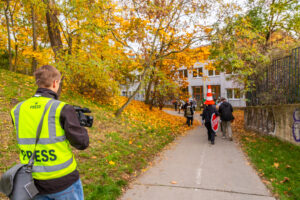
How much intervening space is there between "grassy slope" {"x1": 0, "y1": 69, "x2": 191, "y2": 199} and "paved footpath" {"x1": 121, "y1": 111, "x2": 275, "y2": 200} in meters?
0.51

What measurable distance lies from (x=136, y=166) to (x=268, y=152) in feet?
14.9

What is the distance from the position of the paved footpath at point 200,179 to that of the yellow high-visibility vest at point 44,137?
8.55 ft

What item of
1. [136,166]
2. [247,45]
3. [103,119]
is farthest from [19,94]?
[247,45]

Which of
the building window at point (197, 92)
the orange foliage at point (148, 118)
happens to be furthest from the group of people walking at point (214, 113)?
the building window at point (197, 92)

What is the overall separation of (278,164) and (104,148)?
5.15 m

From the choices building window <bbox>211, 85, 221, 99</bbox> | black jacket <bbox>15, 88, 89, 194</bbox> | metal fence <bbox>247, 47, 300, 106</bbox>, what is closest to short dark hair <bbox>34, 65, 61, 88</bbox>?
black jacket <bbox>15, 88, 89, 194</bbox>

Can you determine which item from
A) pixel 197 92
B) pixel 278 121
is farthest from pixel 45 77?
pixel 197 92

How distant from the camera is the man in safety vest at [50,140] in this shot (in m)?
1.87

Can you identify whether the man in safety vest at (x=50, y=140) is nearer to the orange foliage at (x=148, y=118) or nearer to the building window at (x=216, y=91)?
the orange foliage at (x=148, y=118)

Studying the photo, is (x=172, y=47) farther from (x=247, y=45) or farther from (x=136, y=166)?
(x=136, y=166)

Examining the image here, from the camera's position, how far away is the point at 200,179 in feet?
16.4

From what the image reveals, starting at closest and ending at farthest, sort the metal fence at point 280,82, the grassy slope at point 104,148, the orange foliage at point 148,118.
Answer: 1. the grassy slope at point 104,148
2. the metal fence at point 280,82
3. the orange foliage at point 148,118

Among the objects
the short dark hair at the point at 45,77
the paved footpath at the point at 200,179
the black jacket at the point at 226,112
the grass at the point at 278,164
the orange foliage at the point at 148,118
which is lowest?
the paved footpath at the point at 200,179

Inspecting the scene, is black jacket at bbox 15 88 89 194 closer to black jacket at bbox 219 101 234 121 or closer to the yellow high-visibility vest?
the yellow high-visibility vest
